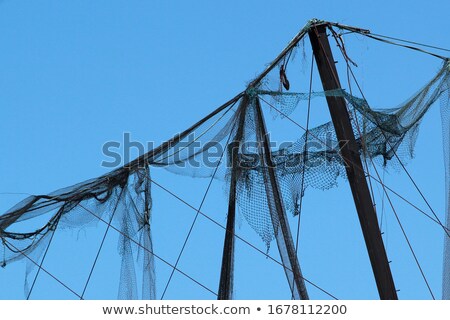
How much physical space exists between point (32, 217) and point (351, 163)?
14.3ft

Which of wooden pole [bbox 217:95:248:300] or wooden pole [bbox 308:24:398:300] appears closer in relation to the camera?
wooden pole [bbox 308:24:398:300]

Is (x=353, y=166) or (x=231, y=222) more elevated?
(x=353, y=166)

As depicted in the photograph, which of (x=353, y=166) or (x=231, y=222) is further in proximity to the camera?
(x=231, y=222)

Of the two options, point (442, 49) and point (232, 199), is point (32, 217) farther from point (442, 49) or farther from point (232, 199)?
point (442, 49)

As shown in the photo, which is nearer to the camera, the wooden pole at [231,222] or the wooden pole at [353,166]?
the wooden pole at [353,166]

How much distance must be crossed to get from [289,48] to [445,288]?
3.59m

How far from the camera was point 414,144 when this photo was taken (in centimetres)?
1714
